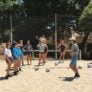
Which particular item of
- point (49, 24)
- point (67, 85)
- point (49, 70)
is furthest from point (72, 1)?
point (67, 85)

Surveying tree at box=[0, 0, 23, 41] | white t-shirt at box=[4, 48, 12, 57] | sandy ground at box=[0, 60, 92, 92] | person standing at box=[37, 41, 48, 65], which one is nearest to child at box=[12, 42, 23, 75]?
sandy ground at box=[0, 60, 92, 92]

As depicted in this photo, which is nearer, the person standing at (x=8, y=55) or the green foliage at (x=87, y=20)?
the person standing at (x=8, y=55)

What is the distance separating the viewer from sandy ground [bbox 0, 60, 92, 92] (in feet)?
54.8

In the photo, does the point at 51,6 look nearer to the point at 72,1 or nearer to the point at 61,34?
the point at 72,1

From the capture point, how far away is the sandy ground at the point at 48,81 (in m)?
16.7

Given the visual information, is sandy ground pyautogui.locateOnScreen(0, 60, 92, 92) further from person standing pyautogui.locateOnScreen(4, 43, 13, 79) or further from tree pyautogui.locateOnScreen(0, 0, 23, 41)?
tree pyautogui.locateOnScreen(0, 0, 23, 41)

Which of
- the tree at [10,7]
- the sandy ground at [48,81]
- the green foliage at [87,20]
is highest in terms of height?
the tree at [10,7]

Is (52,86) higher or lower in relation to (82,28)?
lower

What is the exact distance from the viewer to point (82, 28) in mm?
31719

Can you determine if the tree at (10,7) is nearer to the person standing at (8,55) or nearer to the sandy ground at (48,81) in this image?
the sandy ground at (48,81)

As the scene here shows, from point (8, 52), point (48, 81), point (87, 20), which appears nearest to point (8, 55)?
point (8, 52)

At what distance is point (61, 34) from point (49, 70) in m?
10.6

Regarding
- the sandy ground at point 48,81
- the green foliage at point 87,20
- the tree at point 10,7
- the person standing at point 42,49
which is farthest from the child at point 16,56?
the tree at point 10,7

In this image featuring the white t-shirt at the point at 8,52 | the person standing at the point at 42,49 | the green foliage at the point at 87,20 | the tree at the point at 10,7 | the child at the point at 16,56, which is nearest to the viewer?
the white t-shirt at the point at 8,52
